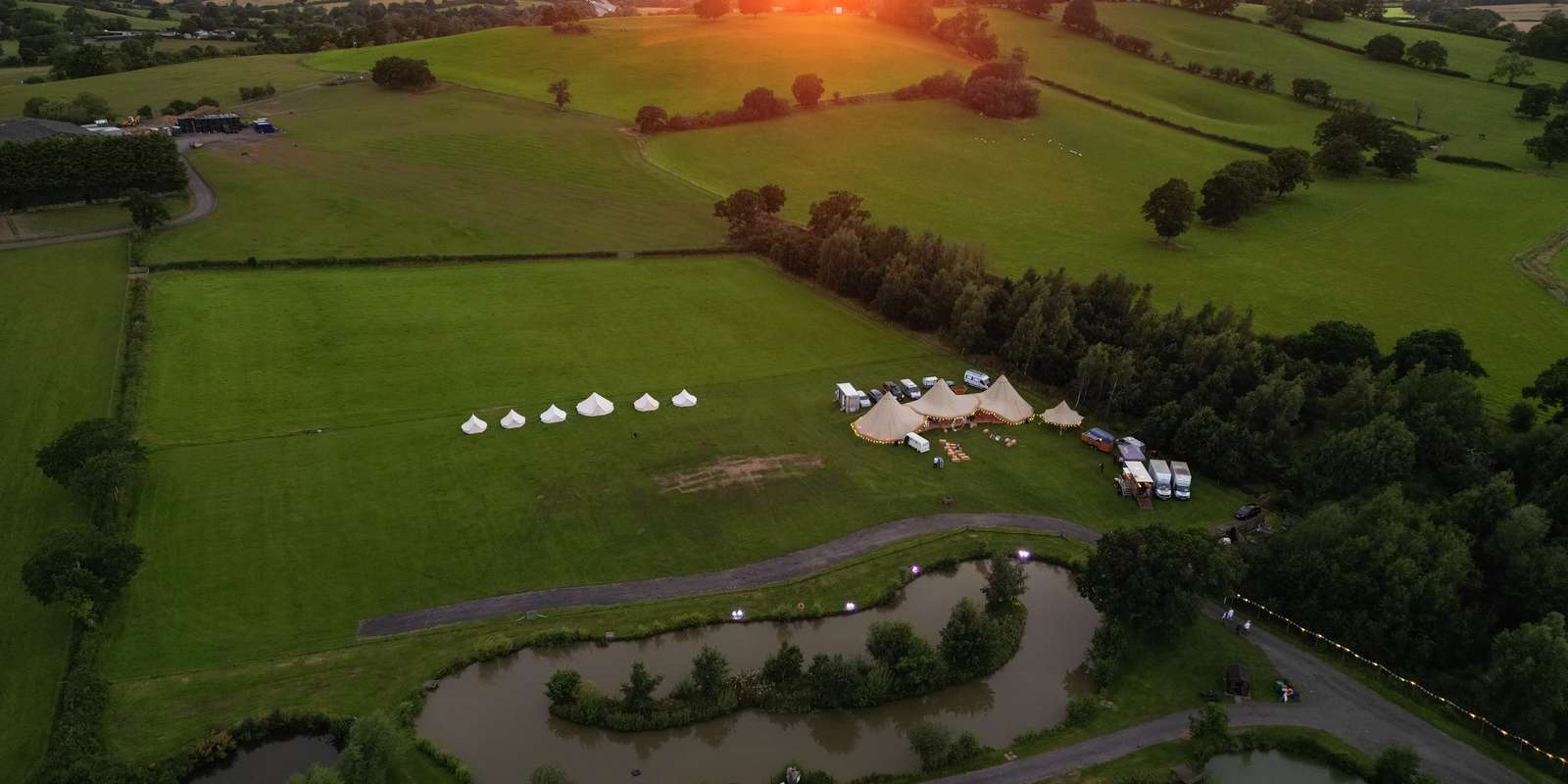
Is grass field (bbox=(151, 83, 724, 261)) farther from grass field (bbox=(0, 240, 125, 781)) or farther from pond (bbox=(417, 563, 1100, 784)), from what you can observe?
pond (bbox=(417, 563, 1100, 784))

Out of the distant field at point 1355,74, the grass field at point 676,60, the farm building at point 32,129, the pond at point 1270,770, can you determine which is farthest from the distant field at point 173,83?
the distant field at point 1355,74

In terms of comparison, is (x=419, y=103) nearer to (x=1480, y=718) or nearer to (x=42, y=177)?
(x=42, y=177)

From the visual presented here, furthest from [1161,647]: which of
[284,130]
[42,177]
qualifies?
[284,130]

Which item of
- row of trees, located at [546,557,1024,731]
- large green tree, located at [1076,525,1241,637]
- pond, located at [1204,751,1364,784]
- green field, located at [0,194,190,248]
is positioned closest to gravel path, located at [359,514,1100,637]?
row of trees, located at [546,557,1024,731]

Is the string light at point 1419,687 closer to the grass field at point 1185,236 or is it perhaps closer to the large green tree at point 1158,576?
the large green tree at point 1158,576

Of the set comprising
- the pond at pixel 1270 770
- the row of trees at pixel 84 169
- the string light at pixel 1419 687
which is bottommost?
the pond at pixel 1270 770
